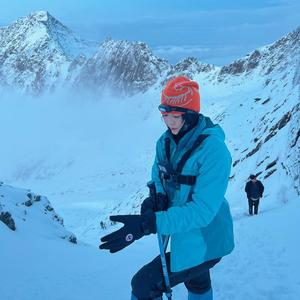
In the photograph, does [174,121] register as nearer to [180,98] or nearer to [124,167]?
[180,98]

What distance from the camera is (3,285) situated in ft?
22.5

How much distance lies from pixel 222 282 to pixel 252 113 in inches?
2249

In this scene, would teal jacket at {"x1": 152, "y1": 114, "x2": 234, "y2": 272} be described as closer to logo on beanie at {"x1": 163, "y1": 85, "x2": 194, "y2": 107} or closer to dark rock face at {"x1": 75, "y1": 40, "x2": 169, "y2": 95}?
logo on beanie at {"x1": 163, "y1": 85, "x2": 194, "y2": 107}

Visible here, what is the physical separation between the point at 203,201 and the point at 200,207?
0.06 meters

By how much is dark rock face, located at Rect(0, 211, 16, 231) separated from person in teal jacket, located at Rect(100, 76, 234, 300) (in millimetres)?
7650

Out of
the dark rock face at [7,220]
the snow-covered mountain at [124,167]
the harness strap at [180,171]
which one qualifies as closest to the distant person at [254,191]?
the snow-covered mountain at [124,167]

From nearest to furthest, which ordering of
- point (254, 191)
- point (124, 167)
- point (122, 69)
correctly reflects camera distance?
1. point (254, 191)
2. point (124, 167)
3. point (122, 69)

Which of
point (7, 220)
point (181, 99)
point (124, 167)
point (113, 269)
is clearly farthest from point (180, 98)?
point (124, 167)

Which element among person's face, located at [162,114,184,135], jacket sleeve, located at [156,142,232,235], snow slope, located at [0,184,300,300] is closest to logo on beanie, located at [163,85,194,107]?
person's face, located at [162,114,184,135]

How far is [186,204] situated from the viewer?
386 centimetres

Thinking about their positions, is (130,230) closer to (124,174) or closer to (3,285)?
(3,285)

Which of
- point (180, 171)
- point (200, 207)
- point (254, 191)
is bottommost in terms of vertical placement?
point (200, 207)

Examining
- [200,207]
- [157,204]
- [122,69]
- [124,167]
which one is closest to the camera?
[200,207]

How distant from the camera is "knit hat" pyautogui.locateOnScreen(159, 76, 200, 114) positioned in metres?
4.07
